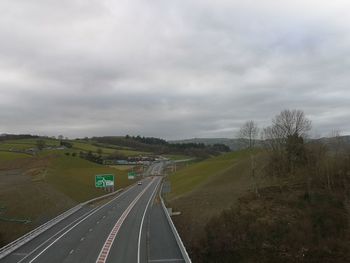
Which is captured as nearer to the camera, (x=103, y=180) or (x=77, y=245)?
(x=77, y=245)

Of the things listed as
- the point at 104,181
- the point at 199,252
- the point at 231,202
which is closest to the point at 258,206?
the point at 231,202

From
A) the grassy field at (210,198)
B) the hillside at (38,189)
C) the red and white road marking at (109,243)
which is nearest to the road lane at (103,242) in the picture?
the red and white road marking at (109,243)

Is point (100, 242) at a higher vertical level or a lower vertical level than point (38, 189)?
Result: lower

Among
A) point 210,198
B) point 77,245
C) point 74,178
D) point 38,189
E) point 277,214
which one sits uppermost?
point 74,178

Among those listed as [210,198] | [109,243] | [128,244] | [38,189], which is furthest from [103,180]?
[128,244]

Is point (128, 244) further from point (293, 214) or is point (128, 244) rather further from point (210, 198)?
point (210, 198)

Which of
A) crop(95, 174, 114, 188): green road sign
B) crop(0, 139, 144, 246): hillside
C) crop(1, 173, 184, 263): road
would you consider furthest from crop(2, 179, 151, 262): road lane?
crop(95, 174, 114, 188): green road sign

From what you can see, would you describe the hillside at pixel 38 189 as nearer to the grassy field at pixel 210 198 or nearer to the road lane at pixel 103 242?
the road lane at pixel 103 242

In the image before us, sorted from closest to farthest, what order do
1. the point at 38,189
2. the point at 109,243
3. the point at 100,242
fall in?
the point at 109,243
the point at 100,242
the point at 38,189

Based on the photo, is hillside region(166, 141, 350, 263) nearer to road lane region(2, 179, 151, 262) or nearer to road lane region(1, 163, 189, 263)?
road lane region(1, 163, 189, 263)

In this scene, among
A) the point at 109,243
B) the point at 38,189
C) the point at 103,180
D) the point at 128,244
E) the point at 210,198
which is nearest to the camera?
the point at 128,244
